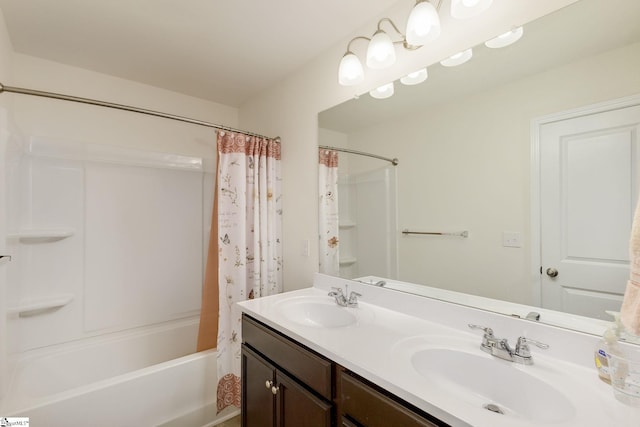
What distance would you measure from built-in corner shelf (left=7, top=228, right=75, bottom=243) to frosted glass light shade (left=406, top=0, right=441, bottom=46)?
2436 mm

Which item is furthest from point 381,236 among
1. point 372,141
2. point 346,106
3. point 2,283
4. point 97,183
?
point 97,183

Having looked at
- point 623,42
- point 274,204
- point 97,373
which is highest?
point 623,42

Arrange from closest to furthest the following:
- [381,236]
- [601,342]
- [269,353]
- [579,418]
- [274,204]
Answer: [579,418], [601,342], [269,353], [381,236], [274,204]

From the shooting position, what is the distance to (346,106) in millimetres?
1702

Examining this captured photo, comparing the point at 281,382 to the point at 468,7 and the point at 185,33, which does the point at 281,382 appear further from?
the point at 185,33

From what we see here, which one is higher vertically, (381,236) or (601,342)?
(381,236)

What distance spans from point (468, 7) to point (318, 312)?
61.0 inches

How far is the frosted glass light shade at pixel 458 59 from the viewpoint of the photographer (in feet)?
3.89

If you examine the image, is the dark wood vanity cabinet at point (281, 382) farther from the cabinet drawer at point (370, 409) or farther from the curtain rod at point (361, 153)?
the curtain rod at point (361, 153)

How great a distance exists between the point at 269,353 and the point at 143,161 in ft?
6.07

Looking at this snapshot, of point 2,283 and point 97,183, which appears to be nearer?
point 2,283

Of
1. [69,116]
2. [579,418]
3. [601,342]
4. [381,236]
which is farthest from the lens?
[69,116]

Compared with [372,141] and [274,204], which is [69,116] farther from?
[372,141]

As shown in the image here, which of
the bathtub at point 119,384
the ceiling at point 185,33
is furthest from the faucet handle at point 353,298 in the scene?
the ceiling at point 185,33
